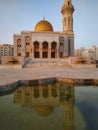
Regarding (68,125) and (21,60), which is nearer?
(68,125)

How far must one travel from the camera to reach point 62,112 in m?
5.03

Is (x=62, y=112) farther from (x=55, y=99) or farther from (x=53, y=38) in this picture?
(x=53, y=38)

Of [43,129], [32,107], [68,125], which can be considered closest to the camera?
[43,129]

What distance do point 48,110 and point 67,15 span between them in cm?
2765


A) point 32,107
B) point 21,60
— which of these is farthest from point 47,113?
point 21,60

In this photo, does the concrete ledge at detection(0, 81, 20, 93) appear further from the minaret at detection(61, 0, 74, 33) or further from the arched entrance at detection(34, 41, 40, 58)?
the minaret at detection(61, 0, 74, 33)

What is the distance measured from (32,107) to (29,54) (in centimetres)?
2348

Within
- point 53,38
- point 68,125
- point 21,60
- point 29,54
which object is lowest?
point 68,125

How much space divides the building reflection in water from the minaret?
79.7 ft

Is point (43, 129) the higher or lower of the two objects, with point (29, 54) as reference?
lower

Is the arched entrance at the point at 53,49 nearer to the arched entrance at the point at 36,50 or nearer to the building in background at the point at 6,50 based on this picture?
the arched entrance at the point at 36,50

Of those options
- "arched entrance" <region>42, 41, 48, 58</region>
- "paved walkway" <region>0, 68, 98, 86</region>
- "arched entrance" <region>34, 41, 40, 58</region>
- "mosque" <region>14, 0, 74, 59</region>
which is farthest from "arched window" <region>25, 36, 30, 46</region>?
"paved walkway" <region>0, 68, 98, 86</region>

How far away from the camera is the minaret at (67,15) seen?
29.9 m

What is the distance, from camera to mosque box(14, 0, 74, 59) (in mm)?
27000
